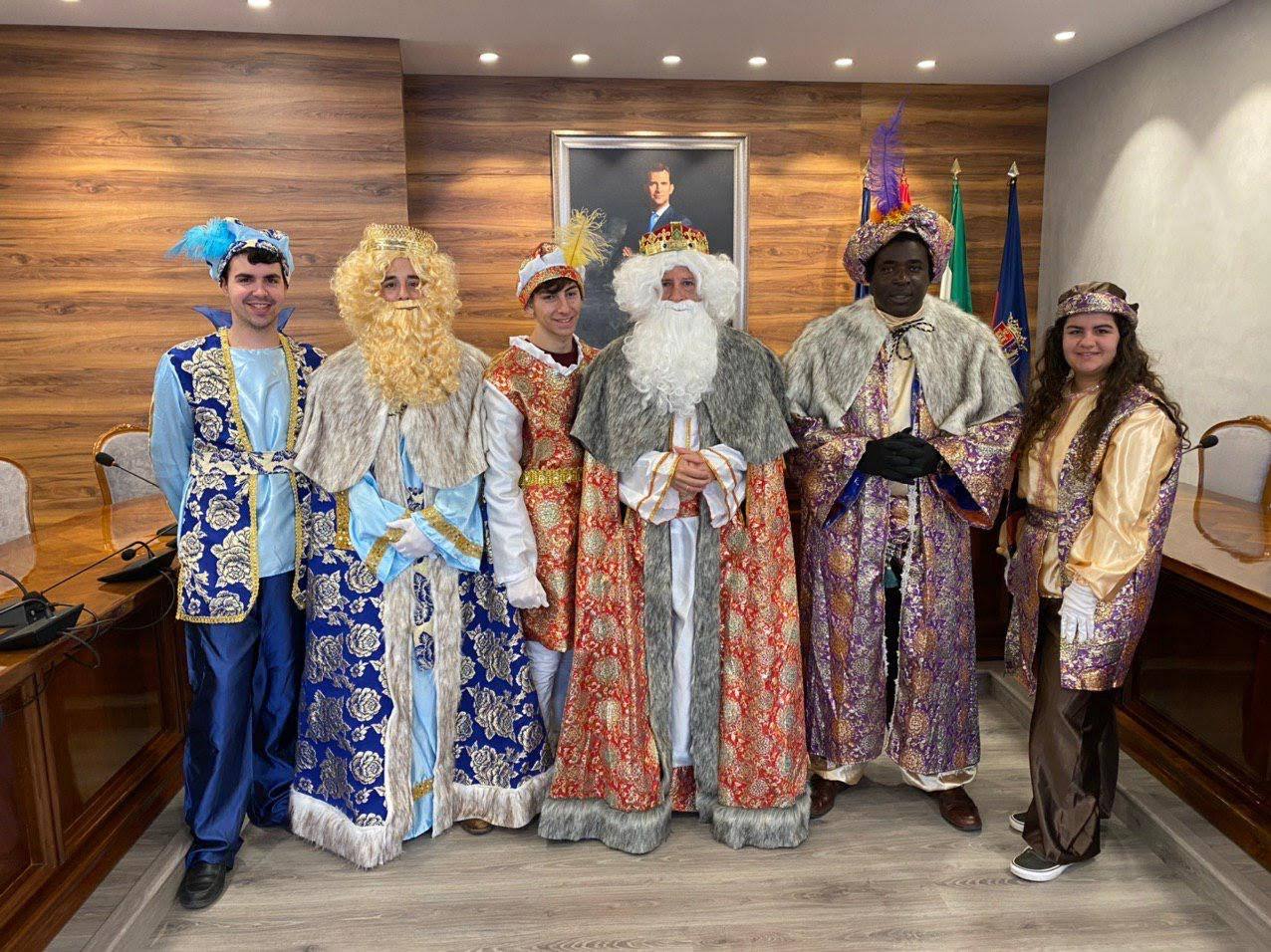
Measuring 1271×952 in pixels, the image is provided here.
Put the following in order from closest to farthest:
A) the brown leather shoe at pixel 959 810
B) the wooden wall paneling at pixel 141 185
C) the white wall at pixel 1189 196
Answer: the brown leather shoe at pixel 959 810, the white wall at pixel 1189 196, the wooden wall paneling at pixel 141 185

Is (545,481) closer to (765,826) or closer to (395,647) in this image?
(395,647)

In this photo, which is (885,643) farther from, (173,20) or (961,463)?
(173,20)

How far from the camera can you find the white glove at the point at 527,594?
244 centimetres

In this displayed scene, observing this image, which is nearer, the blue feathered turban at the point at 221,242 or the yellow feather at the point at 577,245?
the blue feathered turban at the point at 221,242

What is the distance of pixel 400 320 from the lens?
236 cm

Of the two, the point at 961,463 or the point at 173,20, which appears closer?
the point at 961,463

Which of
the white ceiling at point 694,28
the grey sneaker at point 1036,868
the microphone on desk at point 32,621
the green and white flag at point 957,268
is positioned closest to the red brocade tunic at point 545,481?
the microphone on desk at point 32,621

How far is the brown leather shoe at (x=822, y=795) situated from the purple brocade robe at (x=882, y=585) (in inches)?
4.3

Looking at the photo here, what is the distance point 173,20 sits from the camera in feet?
14.4

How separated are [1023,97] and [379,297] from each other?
516cm

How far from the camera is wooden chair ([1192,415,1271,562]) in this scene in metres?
3.12

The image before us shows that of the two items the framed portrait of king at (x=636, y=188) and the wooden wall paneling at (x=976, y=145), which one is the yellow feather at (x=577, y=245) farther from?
the wooden wall paneling at (x=976, y=145)

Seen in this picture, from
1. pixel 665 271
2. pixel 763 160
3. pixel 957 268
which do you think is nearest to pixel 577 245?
pixel 665 271

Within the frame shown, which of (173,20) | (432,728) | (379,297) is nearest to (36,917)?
(432,728)
